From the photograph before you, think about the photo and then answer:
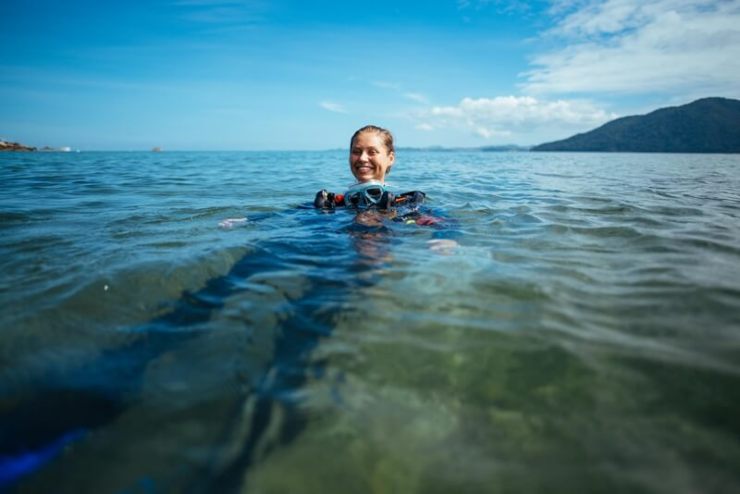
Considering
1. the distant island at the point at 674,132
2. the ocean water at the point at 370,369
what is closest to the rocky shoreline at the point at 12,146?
the ocean water at the point at 370,369

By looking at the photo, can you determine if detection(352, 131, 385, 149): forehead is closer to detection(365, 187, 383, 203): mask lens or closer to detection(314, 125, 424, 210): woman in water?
detection(314, 125, 424, 210): woman in water

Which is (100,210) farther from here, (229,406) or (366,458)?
(366,458)

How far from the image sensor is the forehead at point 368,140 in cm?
564

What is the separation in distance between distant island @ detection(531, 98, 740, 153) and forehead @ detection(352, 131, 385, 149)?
12444 cm

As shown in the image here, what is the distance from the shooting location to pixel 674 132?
374ft

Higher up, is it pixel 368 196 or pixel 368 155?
pixel 368 155

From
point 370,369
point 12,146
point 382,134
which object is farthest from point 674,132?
point 12,146

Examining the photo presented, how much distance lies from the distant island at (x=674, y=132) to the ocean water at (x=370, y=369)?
12621 centimetres

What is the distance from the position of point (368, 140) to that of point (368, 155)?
0.24m

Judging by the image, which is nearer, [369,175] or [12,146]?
[369,175]

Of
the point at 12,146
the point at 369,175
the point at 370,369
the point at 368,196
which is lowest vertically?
the point at 370,369

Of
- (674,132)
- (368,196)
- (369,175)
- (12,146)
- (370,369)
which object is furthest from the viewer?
(674,132)

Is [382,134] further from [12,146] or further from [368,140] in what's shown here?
[12,146]

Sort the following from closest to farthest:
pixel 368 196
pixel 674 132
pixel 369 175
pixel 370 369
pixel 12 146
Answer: pixel 370 369 < pixel 368 196 < pixel 369 175 < pixel 12 146 < pixel 674 132
